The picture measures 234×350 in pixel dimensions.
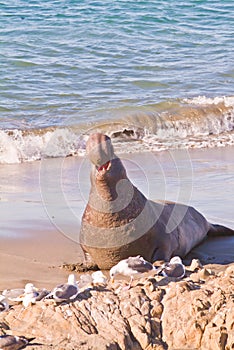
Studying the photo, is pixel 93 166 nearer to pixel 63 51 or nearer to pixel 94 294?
pixel 94 294

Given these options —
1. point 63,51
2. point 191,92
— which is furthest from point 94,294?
point 63,51

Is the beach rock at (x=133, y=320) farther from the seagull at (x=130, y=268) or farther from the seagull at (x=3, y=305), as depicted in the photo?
the seagull at (x=130, y=268)

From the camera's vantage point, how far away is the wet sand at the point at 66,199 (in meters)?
6.45

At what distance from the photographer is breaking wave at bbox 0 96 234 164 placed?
1224cm

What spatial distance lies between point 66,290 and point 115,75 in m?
13.2

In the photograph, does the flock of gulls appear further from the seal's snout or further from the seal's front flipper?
the seal's front flipper

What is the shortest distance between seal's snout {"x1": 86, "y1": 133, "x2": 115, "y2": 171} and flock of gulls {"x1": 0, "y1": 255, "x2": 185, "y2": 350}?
986mm

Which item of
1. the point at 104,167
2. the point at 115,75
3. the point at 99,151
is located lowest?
the point at 115,75

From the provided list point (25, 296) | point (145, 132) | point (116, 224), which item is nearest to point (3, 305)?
point (25, 296)

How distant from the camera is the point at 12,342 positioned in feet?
13.3

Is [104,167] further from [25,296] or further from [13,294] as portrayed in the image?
[25,296]

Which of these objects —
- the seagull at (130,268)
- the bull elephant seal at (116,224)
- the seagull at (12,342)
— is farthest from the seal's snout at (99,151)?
the seagull at (12,342)

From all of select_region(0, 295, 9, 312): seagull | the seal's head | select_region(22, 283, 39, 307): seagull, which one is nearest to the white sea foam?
the seal's head

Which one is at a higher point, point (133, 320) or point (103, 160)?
point (103, 160)
